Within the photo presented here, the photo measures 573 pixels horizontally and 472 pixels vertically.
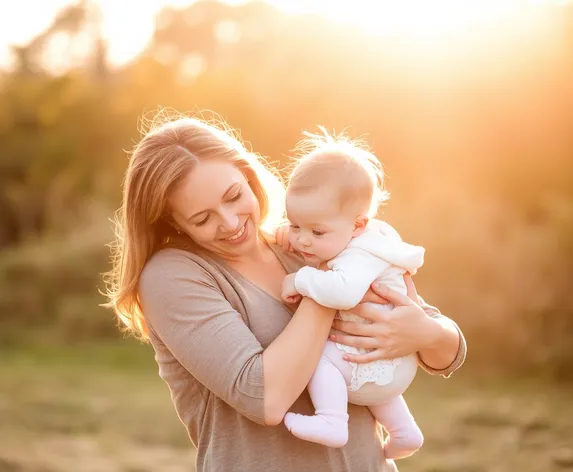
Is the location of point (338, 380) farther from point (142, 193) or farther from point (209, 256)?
point (142, 193)

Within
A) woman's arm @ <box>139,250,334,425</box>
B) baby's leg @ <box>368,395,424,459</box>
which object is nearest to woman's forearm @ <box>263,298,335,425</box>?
woman's arm @ <box>139,250,334,425</box>

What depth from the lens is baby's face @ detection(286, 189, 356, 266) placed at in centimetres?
208

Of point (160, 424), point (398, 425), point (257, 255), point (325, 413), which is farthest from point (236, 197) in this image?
point (160, 424)

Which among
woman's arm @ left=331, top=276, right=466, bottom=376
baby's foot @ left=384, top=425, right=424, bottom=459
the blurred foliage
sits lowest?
baby's foot @ left=384, top=425, right=424, bottom=459

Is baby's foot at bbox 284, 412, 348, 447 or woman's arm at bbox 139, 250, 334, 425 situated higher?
woman's arm at bbox 139, 250, 334, 425

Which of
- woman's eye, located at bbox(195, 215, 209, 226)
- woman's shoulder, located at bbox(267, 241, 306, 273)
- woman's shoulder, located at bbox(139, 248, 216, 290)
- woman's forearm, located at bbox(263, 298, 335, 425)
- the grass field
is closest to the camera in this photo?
woman's forearm, located at bbox(263, 298, 335, 425)

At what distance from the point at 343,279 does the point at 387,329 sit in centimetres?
17

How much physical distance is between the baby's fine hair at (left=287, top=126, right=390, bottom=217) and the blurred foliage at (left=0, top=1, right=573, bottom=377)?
371cm

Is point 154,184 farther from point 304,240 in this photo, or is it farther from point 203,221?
point 304,240

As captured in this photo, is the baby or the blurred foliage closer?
the baby

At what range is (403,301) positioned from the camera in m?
2.08

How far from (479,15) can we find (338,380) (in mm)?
9261

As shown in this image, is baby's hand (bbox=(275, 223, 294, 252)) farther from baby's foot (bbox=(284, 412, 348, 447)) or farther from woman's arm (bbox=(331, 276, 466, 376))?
baby's foot (bbox=(284, 412, 348, 447))

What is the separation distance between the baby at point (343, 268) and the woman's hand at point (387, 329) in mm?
27
